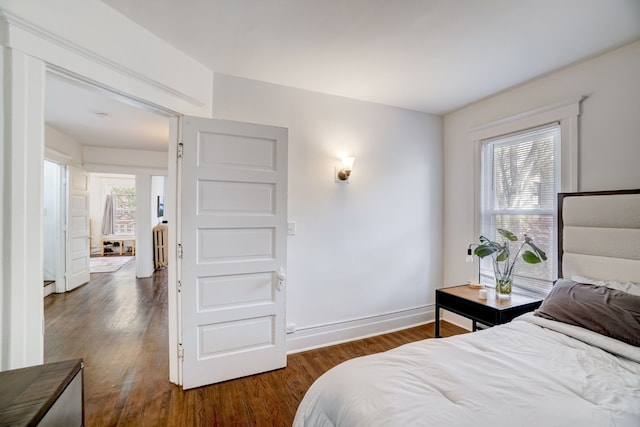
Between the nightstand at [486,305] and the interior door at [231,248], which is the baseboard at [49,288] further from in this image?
the nightstand at [486,305]

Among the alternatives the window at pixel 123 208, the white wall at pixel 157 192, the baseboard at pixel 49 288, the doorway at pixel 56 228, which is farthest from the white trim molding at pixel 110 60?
the window at pixel 123 208

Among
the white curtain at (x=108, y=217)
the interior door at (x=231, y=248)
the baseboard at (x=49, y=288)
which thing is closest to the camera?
the interior door at (x=231, y=248)

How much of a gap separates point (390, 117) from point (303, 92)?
106cm

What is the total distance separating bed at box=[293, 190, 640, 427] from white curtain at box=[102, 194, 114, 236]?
31.0 feet

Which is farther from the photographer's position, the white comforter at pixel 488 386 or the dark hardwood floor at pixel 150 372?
the dark hardwood floor at pixel 150 372

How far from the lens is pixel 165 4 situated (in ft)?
5.31

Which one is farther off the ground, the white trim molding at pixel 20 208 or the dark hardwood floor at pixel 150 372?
the white trim molding at pixel 20 208

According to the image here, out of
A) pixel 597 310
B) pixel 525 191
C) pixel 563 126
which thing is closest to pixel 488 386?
pixel 597 310

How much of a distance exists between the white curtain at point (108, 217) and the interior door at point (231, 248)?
8.17 m

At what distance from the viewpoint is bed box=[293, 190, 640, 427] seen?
3.28 ft

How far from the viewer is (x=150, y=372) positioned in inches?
92.7

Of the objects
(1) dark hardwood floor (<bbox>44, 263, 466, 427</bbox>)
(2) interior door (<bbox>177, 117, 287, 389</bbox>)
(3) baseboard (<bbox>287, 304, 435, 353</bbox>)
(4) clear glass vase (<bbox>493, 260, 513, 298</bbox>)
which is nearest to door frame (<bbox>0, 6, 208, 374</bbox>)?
(2) interior door (<bbox>177, 117, 287, 389</bbox>)

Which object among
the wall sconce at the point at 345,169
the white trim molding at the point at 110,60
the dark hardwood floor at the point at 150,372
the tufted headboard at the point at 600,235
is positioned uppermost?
the white trim molding at the point at 110,60

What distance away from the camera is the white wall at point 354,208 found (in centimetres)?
268
